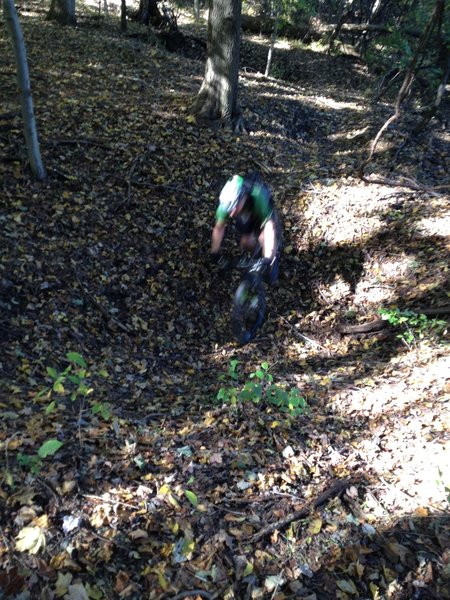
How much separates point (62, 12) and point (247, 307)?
1392 cm

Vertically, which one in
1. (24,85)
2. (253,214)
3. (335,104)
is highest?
(24,85)

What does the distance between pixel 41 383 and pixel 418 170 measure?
8.52 metres

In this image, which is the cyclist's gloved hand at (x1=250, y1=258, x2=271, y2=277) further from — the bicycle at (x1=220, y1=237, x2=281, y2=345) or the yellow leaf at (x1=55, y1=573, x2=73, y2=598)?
the yellow leaf at (x1=55, y1=573, x2=73, y2=598)

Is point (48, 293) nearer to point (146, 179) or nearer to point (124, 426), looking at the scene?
point (124, 426)

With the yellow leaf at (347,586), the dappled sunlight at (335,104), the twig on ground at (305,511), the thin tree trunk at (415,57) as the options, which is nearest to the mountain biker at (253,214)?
the twig on ground at (305,511)

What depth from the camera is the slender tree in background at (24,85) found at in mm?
5988

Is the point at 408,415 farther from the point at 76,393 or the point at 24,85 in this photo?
the point at 24,85

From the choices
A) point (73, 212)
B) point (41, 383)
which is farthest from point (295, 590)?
point (73, 212)

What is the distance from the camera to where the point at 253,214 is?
5.40m

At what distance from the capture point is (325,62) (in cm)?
1853

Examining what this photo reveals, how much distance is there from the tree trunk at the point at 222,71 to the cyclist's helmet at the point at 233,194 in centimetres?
539

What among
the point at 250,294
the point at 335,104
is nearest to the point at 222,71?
the point at 335,104

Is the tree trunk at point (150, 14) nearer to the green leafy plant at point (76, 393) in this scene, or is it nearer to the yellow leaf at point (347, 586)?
the green leafy plant at point (76, 393)

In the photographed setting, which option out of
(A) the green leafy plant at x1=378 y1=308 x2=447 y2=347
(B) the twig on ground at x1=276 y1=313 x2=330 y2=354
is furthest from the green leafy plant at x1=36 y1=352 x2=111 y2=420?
(A) the green leafy plant at x1=378 y1=308 x2=447 y2=347
